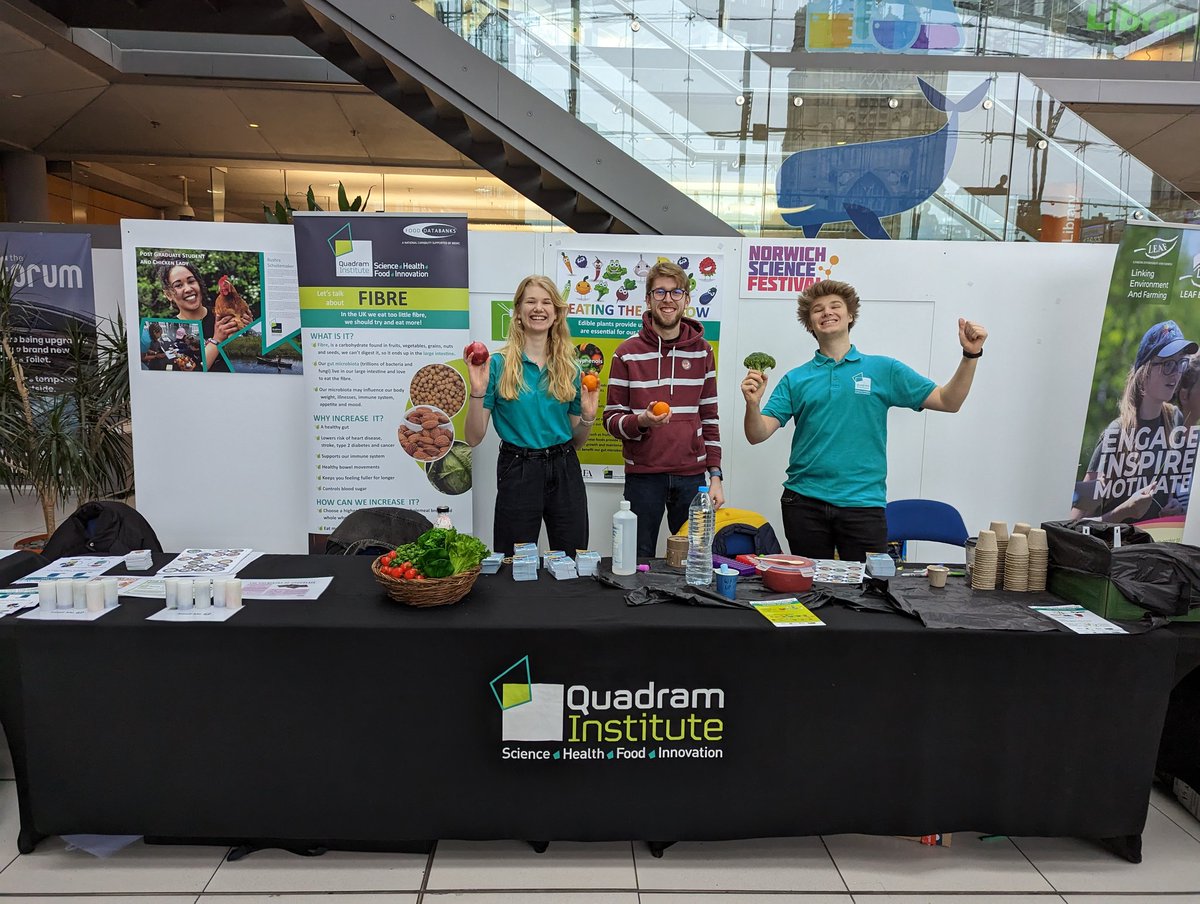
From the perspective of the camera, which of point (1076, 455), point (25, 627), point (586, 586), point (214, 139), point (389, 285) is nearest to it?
point (25, 627)

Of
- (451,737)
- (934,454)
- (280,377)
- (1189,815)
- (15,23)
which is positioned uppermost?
(15,23)

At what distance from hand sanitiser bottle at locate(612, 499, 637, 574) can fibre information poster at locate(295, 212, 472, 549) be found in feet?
5.76

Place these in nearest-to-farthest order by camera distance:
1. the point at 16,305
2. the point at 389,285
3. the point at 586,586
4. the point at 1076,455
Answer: the point at 586,586, the point at 389,285, the point at 1076,455, the point at 16,305

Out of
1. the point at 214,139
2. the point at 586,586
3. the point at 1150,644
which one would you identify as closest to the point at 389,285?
the point at 586,586

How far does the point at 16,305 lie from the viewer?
473 centimetres

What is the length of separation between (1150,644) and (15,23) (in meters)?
8.93

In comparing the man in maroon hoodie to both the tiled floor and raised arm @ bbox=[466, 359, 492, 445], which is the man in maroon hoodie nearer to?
raised arm @ bbox=[466, 359, 492, 445]

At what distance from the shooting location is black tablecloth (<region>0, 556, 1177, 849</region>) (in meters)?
1.90

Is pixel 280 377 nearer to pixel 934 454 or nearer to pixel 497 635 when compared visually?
pixel 497 635

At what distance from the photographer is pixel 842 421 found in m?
2.83

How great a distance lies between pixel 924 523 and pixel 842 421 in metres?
0.82

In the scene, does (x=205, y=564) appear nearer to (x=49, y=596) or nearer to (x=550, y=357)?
(x=49, y=596)

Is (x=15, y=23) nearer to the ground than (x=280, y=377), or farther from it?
farther from it

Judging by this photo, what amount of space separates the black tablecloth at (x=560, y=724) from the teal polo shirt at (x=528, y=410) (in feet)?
3.46
